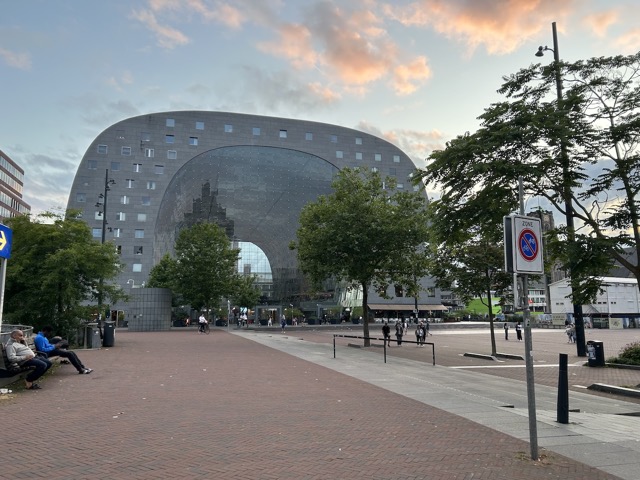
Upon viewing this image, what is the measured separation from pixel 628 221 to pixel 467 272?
1069 cm

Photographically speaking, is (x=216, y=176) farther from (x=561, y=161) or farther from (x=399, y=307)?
(x=561, y=161)

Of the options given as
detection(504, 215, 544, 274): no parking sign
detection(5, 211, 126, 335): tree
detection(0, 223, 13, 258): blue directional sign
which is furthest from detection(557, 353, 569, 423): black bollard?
detection(5, 211, 126, 335): tree

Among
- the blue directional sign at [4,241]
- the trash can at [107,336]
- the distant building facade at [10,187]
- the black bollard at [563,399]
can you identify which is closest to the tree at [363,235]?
the trash can at [107,336]

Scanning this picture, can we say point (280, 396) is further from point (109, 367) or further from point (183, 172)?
point (183, 172)

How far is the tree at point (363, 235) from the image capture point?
2733 cm

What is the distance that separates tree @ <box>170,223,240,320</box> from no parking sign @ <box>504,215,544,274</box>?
53093 millimetres

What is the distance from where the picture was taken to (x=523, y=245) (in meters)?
6.23

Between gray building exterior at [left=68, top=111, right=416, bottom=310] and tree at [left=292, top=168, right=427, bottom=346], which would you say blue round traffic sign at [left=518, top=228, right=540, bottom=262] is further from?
gray building exterior at [left=68, top=111, right=416, bottom=310]

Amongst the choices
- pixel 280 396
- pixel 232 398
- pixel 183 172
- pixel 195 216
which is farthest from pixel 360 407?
pixel 195 216

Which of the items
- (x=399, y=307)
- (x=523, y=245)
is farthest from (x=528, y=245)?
(x=399, y=307)

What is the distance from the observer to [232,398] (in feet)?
35.1

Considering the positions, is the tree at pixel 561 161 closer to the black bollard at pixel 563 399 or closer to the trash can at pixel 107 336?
the black bollard at pixel 563 399

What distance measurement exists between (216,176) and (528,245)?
94059mm

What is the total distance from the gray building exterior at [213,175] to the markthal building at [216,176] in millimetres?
184
